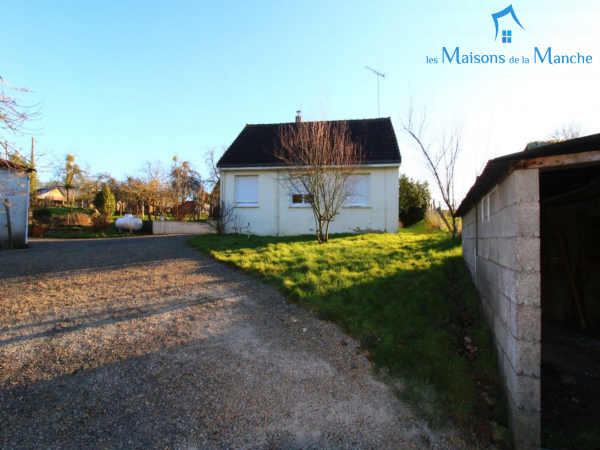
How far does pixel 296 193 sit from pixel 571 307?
10.8 meters

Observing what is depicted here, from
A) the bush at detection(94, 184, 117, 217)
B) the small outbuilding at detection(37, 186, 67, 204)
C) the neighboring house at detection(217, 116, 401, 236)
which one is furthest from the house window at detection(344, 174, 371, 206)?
the small outbuilding at detection(37, 186, 67, 204)

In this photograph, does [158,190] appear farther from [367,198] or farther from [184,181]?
[367,198]

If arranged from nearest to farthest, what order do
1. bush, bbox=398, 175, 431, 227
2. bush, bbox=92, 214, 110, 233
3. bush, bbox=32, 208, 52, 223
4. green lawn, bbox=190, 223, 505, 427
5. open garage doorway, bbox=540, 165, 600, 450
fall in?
open garage doorway, bbox=540, 165, 600, 450
green lawn, bbox=190, 223, 505, 427
bush, bbox=398, 175, 431, 227
bush, bbox=92, 214, 110, 233
bush, bbox=32, 208, 52, 223

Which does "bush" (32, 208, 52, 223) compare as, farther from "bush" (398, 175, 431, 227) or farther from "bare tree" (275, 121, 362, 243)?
"bush" (398, 175, 431, 227)

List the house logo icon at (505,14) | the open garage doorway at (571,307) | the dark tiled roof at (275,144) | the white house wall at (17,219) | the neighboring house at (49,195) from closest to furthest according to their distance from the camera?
the open garage doorway at (571,307), the house logo icon at (505,14), the white house wall at (17,219), the dark tiled roof at (275,144), the neighboring house at (49,195)

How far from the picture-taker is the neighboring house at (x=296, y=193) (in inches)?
579

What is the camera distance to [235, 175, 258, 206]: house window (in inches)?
626

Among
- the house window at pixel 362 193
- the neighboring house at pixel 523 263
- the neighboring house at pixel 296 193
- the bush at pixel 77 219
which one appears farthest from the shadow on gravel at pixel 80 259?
the bush at pixel 77 219

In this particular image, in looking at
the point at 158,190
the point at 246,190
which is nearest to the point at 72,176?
the point at 158,190

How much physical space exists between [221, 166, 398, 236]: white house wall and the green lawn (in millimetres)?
4754

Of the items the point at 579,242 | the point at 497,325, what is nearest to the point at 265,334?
the point at 497,325

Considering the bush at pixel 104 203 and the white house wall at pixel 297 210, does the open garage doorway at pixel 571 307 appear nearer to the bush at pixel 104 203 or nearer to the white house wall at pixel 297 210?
the white house wall at pixel 297 210

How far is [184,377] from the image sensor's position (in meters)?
3.71

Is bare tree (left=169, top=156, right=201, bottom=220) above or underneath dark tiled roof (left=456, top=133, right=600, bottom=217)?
above
